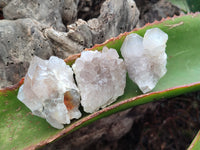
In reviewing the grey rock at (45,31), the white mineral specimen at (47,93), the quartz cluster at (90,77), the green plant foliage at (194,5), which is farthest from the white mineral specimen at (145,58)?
the green plant foliage at (194,5)

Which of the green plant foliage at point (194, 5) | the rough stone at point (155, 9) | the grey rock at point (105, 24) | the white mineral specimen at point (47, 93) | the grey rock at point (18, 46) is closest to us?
the white mineral specimen at point (47, 93)

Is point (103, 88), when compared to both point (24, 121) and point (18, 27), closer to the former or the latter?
point (24, 121)

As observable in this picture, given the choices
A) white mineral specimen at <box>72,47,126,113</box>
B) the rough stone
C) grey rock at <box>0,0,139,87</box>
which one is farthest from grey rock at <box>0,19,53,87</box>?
the rough stone

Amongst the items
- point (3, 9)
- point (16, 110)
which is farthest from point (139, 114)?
point (3, 9)

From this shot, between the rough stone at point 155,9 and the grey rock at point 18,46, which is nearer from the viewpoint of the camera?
the grey rock at point 18,46

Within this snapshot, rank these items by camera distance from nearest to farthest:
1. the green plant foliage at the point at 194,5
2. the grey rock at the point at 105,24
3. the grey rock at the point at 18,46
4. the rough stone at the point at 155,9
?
the grey rock at the point at 18,46 < the grey rock at the point at 105,24 < the green plant foliage at the point at 194,5 < the rough stone at the point at 155,9

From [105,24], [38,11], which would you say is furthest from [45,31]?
[105,24]

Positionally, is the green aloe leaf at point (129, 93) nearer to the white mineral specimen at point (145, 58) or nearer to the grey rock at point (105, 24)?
the white mineral specimen at point (145, 58)

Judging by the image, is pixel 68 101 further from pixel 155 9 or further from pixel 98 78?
pixel 155 9
